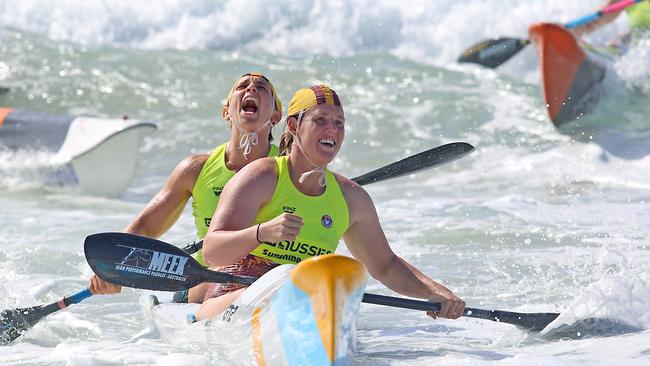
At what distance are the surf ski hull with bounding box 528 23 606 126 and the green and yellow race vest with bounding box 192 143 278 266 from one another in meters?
5.92

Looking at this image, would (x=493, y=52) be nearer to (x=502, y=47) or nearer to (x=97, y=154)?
(x=502, y=47)

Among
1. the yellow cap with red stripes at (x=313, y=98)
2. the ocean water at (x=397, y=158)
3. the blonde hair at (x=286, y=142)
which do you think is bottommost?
the ocean water at (x=397, y=158)

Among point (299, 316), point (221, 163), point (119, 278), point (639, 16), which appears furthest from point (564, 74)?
point (299, 316)

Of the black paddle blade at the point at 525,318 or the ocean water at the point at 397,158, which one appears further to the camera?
the ocean water at the point at 397,158

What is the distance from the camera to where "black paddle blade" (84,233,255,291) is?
4.16 meters

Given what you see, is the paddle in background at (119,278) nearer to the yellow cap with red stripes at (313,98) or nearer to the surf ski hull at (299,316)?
the surf ski hull at (299,316)

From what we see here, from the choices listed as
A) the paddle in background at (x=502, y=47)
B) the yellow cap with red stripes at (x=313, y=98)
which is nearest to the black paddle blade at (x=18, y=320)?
the yellow cap with red stripes at (x=313, y=98)

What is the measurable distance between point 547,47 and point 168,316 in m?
6.61

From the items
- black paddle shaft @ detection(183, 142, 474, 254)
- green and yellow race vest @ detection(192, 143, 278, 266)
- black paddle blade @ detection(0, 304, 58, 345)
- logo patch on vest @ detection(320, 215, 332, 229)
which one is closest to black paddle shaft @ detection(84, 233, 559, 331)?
logo patch on vest @ detection(320, 215, 332, 229)

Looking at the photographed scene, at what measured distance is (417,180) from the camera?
30.4 ft

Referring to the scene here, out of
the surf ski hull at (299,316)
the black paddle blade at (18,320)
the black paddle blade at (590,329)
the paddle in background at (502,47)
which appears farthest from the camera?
the paddle in background at (502,47)

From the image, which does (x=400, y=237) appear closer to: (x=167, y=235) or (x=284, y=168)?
(x=167, y=235)

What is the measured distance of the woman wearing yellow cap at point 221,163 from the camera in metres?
4.74

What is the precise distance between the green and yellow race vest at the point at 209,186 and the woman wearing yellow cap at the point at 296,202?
0.57m
